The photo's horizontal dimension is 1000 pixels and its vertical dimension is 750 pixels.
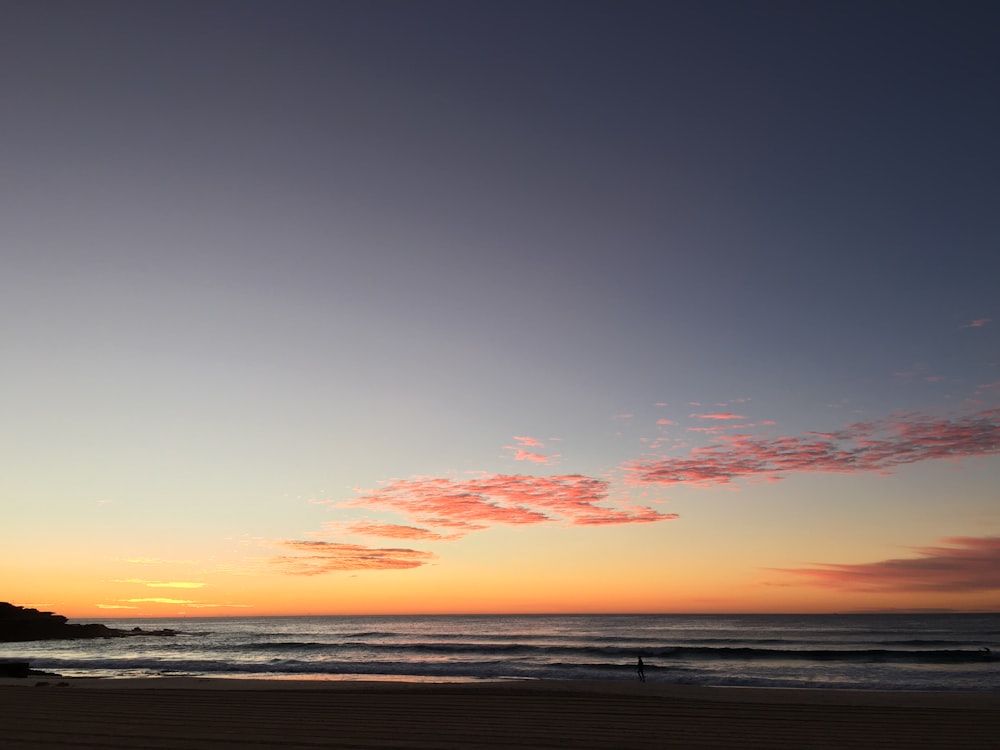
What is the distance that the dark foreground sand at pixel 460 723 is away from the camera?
887 centimetres

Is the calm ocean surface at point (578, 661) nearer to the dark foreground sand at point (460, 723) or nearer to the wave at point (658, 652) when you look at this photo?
the wave at point (658, 652)

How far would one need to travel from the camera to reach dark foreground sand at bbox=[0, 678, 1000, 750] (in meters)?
8.87

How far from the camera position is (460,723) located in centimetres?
1057

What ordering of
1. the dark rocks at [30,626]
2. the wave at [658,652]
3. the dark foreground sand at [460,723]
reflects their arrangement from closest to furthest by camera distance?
the dark foreground sand at [460,723] → the wave at [658,652] → the dark rocks at [30,626]

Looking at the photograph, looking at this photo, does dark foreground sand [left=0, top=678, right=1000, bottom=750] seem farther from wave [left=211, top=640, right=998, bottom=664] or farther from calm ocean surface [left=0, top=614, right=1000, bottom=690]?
wave [left=211, top=640, right=998, bottom=664]

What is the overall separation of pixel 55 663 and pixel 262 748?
45.5 meters

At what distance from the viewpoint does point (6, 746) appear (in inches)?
328

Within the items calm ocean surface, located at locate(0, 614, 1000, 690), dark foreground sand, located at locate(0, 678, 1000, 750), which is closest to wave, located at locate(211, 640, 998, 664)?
calm ocean surface, located at locate(0, 614, 1000, 690)

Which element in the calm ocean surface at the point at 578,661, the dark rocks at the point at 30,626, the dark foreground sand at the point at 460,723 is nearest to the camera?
the dark foreground sand at the point at 460,723

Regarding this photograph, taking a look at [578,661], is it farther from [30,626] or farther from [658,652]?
[30,626]

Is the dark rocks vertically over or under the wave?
over

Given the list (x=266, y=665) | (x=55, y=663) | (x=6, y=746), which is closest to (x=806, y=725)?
(x=6, y=746)

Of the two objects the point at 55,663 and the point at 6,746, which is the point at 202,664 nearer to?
the point at 55,663

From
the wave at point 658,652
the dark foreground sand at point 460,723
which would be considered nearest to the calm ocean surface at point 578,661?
the wave at point 658,652
